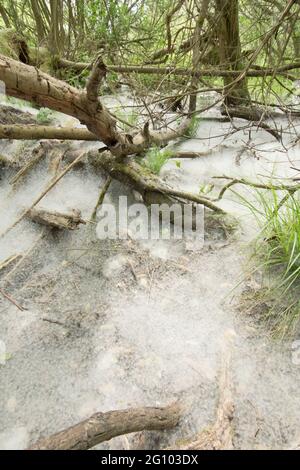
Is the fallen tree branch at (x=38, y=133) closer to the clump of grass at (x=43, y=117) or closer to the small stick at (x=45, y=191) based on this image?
the small stick at (x=45, y=191)

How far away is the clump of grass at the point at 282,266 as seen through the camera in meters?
1.45

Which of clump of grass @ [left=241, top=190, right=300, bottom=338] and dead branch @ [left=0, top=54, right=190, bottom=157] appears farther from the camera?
Answer: clump of grass @ [left=241, top=190, right=300, bottom=338]

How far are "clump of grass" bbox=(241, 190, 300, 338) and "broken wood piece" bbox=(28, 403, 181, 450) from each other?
56cm

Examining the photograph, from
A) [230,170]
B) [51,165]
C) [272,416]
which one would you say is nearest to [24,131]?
[51,165]

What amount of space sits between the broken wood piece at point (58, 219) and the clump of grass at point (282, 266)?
927 millimetres

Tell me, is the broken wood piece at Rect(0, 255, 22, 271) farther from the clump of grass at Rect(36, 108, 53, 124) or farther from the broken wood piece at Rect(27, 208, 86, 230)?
the clump of grass at Rect(36, 108, 53, 124)

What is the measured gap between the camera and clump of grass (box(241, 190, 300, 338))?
1453 millimetres

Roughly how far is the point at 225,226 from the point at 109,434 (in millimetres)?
1215

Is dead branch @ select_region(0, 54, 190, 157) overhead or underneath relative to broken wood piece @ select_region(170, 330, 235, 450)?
overhead

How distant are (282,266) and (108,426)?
3.42ft

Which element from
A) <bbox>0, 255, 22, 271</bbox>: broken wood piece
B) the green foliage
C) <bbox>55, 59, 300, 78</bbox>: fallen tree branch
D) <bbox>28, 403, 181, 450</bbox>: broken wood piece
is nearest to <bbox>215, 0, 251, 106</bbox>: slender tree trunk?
<bbox>55, 59, 300, 78</bbox>: fallen tree branch

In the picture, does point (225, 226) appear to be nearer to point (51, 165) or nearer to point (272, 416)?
point (272, 416)

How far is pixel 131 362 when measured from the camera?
1.35 meters
